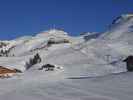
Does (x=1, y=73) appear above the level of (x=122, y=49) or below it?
below

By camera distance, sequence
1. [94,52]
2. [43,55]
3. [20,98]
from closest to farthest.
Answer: [20,98] < [94,52] < [43,55]

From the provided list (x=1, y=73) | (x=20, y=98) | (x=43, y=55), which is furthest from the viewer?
(x=43, y=55)

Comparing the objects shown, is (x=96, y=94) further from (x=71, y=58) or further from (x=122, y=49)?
(x=122, y=49)

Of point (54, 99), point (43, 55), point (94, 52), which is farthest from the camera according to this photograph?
point (43, 55)

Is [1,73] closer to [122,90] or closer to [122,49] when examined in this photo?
[122,90]

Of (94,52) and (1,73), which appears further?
(94,52)

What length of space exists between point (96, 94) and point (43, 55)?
127347mm

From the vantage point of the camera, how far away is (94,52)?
130m

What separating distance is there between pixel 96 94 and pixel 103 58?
102m

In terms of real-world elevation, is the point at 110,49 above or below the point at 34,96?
above

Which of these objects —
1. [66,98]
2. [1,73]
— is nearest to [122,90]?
[66,98]

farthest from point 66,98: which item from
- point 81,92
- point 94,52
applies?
point 94,52

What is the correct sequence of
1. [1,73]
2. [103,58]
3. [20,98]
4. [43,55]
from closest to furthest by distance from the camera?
[20,98] < [1,73] < [103,58] < [43,55]

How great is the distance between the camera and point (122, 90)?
1427 centimetres
